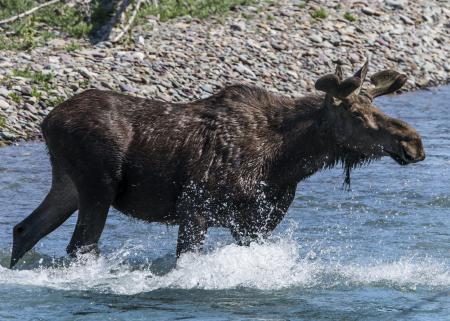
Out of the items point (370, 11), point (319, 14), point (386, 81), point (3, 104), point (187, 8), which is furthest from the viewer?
point (370, 11)

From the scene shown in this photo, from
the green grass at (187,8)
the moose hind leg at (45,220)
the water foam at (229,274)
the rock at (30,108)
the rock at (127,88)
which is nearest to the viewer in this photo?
the water foam at (229,274)

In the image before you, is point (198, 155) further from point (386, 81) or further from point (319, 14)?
point (319, 14)

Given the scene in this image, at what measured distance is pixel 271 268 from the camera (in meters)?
10.5

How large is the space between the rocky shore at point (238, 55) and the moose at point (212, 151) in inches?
232

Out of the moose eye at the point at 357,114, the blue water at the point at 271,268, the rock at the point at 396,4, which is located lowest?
the rock at the point at 396,4

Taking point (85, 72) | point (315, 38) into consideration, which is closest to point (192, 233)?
point (85, 72)

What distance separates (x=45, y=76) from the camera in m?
17.6

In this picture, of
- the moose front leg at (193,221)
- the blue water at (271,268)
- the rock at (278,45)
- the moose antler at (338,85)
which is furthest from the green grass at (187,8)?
the moose antler at (338,85)

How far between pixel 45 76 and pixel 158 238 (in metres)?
5.94

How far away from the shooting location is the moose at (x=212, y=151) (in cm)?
1033

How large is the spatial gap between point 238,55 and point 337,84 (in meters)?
10.2

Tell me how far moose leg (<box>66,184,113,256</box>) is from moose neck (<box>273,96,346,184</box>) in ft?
4.57

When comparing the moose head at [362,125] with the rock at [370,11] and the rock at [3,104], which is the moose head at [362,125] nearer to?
the rock at [3,104]

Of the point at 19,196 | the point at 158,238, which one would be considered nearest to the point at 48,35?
the point at 19,196
